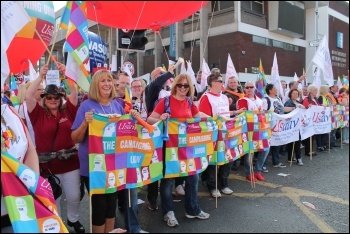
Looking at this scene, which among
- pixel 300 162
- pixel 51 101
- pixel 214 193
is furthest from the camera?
pixel 300 162

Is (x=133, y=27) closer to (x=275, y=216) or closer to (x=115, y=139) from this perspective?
(x=115, y=139)

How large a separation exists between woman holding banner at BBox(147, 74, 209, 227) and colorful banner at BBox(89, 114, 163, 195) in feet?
0.58

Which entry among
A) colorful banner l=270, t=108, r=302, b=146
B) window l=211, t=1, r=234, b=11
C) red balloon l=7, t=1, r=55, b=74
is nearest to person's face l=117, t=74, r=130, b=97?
red balloon l=7, t=1, r=55, b=74

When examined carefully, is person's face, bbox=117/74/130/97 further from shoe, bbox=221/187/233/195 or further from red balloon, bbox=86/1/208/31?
shoe, bbox=221/187/233/195

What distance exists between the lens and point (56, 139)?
3.50 m

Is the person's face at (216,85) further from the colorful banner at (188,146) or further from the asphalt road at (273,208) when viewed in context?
the asphalt road at (273,208)

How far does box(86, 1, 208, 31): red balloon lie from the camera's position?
320cm

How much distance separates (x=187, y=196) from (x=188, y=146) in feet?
2.15

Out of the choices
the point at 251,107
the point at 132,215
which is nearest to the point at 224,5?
the point at 251,107

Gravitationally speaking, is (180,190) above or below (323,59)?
below

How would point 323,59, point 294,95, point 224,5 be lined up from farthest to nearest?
point 224,5 → point 323,59 → point 294,95

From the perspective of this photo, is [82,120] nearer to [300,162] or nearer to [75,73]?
[75,73]

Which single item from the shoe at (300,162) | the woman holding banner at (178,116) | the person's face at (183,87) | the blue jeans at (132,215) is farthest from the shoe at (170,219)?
the shoe at (300,162)

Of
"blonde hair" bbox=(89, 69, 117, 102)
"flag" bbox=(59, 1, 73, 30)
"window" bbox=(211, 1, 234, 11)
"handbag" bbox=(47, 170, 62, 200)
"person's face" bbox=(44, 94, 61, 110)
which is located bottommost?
"handbag" bbox=(47, 170, 62, 200)
